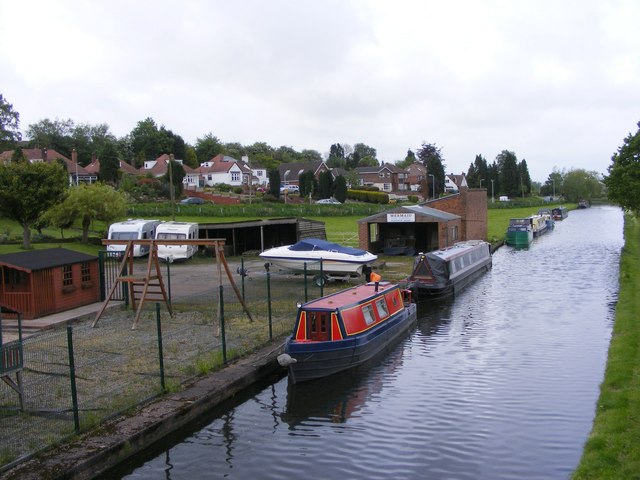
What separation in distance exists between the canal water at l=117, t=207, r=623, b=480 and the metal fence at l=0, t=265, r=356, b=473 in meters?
1.39

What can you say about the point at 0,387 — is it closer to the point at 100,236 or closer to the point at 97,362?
the point at 97,362

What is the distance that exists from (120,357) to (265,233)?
1075 inches

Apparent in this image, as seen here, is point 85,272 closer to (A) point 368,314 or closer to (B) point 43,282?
(B) point 43,282

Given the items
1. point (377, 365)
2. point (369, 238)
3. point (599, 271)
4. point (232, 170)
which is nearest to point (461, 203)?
point (369, 238)

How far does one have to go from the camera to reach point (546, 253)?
148ft

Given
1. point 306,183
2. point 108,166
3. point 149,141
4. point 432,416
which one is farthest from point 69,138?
point 432,416

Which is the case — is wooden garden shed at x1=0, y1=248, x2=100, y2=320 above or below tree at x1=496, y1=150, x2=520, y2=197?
below

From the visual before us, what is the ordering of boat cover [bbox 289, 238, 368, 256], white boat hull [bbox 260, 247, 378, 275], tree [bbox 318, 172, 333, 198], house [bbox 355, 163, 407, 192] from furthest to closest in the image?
house [bbox 355, 163, 407, 192] → tree [bbox 318, 172, 333, 198] → boat cover [bbox 289, 238, 368, 256] → white boat hull [bbox 260, 247, 378, 275]

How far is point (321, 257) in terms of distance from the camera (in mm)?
27656

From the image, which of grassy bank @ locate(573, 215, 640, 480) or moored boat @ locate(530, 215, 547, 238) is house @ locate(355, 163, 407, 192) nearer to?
moored boat @ locate(530, 215, 547, 238)

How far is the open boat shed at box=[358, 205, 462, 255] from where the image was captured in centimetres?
3772

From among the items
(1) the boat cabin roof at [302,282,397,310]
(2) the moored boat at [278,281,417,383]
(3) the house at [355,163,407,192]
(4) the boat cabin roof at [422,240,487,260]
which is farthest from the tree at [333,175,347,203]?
(2) the moored boat at [278,281,417,383]

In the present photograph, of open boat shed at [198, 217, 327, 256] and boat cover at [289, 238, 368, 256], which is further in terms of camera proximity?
open boat shed at [198, 217, 327, 256]

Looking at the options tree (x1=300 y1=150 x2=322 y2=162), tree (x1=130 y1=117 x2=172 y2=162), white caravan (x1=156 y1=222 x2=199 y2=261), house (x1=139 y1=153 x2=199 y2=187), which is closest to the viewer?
white caravan (x1=156 y1=222 x2=199 y2=261)
